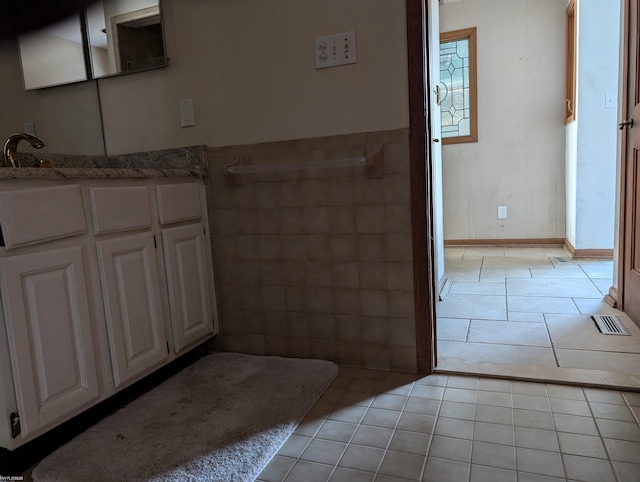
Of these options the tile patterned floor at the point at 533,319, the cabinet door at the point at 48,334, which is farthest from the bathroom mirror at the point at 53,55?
the tile patterned floor at the point at 533,319

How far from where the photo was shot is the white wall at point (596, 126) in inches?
128

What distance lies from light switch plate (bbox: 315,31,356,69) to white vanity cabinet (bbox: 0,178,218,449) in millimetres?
709

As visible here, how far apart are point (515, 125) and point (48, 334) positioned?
3990 mm

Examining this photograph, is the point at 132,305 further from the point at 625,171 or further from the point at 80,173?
the point at 625,171

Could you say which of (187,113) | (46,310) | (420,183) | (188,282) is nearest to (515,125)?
(420,183)

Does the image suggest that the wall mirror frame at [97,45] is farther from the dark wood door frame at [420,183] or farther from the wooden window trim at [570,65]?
the wooden window trim at [570,65]

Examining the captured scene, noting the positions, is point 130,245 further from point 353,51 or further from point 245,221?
point 353,51

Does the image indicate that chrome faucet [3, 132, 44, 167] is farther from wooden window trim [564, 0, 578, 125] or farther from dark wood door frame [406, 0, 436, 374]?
wooden window trim [564, 0, 578, 125]

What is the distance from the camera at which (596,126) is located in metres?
3.34

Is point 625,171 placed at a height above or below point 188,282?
above

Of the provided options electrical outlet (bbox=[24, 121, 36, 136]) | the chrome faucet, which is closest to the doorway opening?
the chrome faucet

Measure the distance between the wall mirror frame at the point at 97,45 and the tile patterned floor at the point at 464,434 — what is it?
A: 1.60 meters

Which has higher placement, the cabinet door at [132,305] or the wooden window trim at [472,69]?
the wooden window trim at [472,69]

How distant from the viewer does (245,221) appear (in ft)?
6.23
